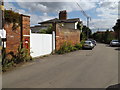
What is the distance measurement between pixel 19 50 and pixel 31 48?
1700mm

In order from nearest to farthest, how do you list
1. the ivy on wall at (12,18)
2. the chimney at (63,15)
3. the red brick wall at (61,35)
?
1. the ivy on wall at (12,18)
2. the red brick wall at (61,35)
3. the chimney at (63,15)

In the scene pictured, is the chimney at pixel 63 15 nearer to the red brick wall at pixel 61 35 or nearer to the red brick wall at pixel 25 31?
the red brick wall at pixel 61 35

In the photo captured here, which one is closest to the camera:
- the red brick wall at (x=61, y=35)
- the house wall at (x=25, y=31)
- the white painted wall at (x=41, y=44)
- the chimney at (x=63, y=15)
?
the house wall at (x=25, y=31)

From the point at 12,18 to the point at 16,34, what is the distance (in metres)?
1.07

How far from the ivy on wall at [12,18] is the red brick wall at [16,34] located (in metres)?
0.24

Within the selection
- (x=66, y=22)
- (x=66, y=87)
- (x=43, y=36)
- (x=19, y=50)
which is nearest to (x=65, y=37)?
(x=43, y=36)

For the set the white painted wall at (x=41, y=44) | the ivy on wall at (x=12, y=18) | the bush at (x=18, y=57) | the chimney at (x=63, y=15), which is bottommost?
the bush at (x=18, y=57)

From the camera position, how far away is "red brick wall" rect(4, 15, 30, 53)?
823 cm

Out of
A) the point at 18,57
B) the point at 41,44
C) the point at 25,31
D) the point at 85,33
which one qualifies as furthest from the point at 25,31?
the point at 85,33

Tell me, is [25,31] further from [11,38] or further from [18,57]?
[18,57]

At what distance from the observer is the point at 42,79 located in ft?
19.0

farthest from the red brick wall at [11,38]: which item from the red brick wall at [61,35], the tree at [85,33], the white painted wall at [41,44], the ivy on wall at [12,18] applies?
the tree at [85,33]

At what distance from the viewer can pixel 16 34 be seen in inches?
352

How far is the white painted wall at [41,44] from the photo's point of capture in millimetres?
10836
